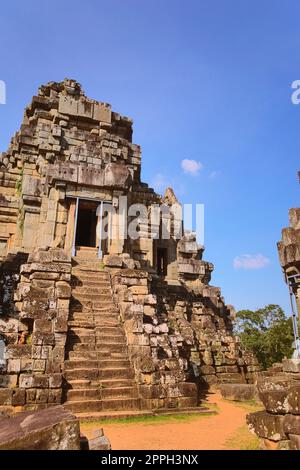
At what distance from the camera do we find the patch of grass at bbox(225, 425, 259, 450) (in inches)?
210

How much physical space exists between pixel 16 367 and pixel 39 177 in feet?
31.5

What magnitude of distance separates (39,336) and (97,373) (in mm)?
1526

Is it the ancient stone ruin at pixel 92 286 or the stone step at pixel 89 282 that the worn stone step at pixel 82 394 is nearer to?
the ancient stone ruin at pixel 92 286

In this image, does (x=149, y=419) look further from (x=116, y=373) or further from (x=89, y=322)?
(x=89, y=322)

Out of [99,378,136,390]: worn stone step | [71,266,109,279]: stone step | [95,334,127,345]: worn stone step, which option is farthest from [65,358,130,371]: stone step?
[71,266,109,279]: stone step

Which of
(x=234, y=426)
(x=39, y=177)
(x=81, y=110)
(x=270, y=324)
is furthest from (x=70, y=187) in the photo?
(x=270, y=324)

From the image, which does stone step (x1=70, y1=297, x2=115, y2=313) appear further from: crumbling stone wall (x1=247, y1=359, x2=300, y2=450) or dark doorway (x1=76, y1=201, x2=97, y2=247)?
dark doorway (x1=76, y1=201, x2=97, y2=247)

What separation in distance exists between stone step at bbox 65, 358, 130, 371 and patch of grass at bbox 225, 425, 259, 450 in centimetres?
296

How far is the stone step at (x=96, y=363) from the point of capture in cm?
784

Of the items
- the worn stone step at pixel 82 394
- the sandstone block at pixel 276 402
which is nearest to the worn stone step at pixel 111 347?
the worn stone step at pixel 82 394

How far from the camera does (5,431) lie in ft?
12.0

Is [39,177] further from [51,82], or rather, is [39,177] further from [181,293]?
[181,293]

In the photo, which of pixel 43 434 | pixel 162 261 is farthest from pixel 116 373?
pixel 162 261

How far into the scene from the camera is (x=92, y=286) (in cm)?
1074
